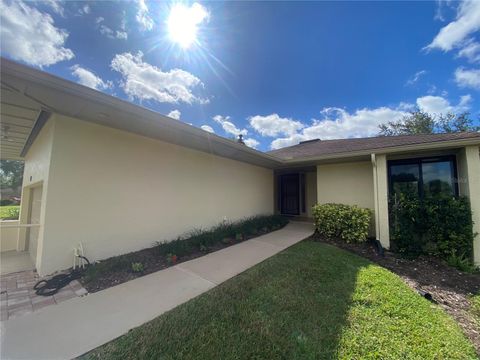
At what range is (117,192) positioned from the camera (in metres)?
4.41

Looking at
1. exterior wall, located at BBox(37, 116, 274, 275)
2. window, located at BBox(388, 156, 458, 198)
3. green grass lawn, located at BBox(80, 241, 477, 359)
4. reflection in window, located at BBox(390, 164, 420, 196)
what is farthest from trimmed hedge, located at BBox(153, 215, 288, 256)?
window, located at BBox(388, 156, 458, 198)

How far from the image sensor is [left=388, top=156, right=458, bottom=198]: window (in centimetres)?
560

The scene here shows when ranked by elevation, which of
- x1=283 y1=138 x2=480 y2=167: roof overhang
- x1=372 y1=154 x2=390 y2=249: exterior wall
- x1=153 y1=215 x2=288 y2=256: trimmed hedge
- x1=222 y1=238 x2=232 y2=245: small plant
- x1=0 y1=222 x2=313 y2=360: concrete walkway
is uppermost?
x1=283 y1=138 x2=480 y2=167: roof overhang

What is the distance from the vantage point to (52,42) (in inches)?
158

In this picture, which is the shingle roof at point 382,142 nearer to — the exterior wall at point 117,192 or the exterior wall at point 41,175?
the exterior wall at point 117,192

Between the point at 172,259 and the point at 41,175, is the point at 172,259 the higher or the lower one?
the lower one

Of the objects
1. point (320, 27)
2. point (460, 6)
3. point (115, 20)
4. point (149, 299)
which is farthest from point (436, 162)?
point (115, 20)

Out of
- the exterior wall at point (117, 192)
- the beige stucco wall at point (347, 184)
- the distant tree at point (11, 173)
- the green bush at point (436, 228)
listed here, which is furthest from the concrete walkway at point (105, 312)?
the distant tree at point (11, 173)

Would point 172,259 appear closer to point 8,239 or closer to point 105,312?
point 105,312

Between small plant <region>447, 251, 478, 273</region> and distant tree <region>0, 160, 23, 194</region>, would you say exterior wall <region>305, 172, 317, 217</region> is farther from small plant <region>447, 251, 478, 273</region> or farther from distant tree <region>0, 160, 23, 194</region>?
distant tree <region>0, 160, 23, 194</region>

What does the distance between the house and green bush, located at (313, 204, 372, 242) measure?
1.36 ft

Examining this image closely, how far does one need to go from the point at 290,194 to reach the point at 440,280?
6969mm

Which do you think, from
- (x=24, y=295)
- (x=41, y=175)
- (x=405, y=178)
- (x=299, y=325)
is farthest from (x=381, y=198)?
(x=41, y=175)

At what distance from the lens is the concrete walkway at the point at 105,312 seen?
1993 millimetres
